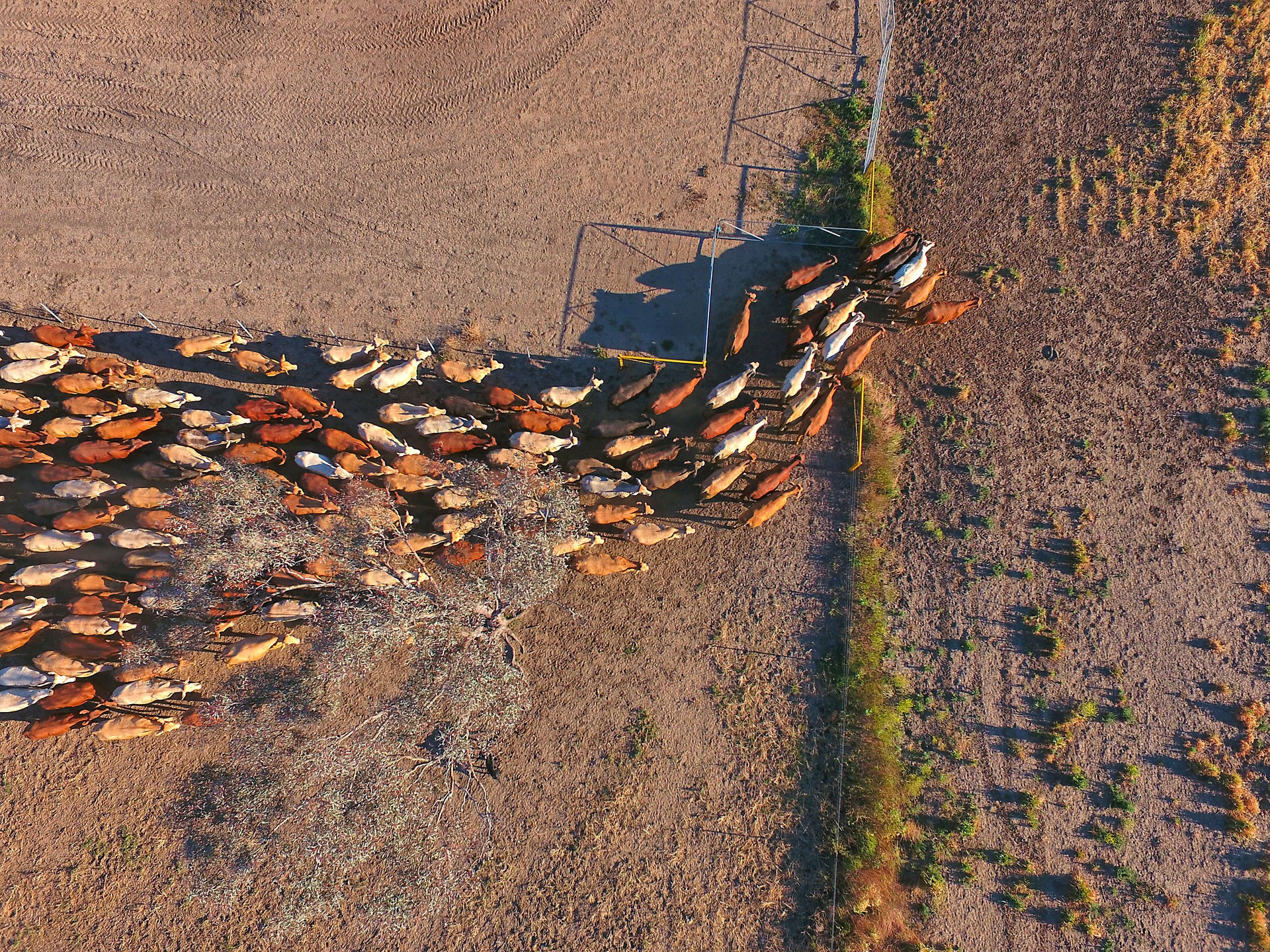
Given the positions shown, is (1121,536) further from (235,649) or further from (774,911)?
(235,649)

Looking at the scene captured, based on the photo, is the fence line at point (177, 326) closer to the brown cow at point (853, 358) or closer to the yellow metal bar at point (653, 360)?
the yellow metal bar at point (653, 360)

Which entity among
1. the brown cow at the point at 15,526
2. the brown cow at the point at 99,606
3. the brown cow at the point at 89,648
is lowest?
the brown cow at the point at 89,648

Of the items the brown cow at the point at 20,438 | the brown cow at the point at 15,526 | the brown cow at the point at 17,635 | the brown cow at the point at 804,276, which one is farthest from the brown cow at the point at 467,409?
the brown cow at the point at 17,635

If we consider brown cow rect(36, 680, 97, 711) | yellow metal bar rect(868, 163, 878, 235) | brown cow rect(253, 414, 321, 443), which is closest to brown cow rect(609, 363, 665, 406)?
yellow metal bar rect(868, 163, 878, 235)

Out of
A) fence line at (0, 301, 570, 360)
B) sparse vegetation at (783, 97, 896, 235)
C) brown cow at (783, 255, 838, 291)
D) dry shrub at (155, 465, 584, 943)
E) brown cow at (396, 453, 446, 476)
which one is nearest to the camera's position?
dry shrub at (155, 465, 584, 943)

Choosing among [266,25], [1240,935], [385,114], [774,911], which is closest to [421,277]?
[385,114]

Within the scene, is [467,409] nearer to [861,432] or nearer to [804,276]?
[804,276]

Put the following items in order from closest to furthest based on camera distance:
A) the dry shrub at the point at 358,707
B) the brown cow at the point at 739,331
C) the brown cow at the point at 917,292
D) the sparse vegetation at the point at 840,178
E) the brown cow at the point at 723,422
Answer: the dry shrub at the point at 358,707
the brown cow at the point at 723,422
the brown cow at the point at 739,331
the brown cow at the point at 917,292
the sparse vegetation at the point at 840,178

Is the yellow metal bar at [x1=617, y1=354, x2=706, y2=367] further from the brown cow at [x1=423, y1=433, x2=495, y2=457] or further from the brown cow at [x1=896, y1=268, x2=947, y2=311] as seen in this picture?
the brown cow at [x1=896, y1=268, x2=947, y2=311]
